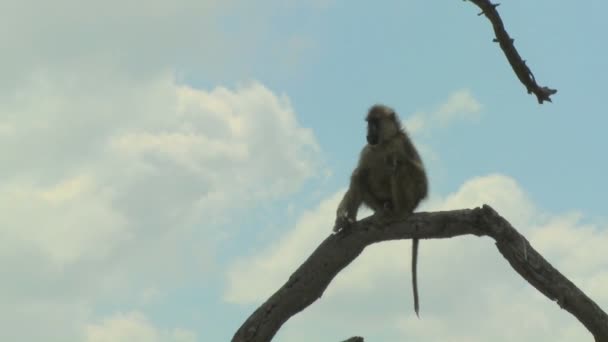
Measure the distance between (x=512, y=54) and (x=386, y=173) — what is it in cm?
360

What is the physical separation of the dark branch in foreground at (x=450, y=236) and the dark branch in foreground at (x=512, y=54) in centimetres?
178

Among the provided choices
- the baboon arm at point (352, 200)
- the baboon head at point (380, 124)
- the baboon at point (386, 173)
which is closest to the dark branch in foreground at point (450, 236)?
the baboon arm at point (352, 200)

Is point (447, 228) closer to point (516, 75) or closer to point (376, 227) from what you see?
point (376, 227)

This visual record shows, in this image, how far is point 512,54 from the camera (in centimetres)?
982

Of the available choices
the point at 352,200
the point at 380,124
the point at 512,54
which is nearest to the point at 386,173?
the point at 352,200

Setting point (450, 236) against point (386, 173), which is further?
point (386, 173)

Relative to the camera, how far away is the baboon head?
43.8 ft

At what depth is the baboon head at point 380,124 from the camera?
13344mm

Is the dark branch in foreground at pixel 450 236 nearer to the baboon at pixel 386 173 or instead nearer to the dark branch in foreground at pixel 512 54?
the baboon at pixel 386 173

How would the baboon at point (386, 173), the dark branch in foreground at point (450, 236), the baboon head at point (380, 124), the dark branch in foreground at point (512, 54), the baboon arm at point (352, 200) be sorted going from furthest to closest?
1. the baboon head at point (380, 124)
2. the baboon at point (386, 173)
3. the baboon arm at point (352, 200)
4. the dark branch in foreground at point (450, 236)
5. the dark branch in foreground at point (512, 54)

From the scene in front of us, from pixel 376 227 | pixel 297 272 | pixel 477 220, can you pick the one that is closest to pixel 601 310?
pixel 477 220

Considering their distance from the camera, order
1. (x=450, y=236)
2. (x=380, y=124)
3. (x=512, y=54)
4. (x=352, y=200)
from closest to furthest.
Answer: (x=512, y=54) < (x=450, y=236) < (x=352, y=200) < (x=380, y=124)

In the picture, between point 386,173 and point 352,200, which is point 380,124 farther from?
point 352,200

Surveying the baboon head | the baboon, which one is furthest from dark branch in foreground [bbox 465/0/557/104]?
the baboon head
